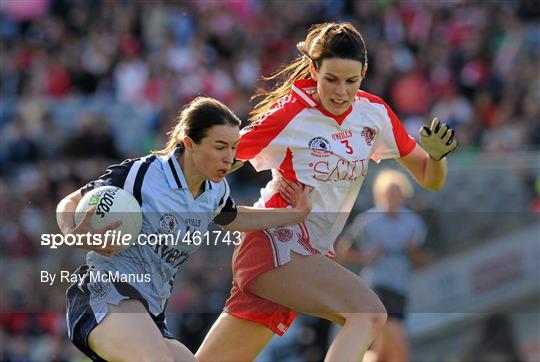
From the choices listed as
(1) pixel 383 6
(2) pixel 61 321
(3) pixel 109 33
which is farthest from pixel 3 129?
(1) pixel 383 6

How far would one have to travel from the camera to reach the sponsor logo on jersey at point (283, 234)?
6809 millimetres

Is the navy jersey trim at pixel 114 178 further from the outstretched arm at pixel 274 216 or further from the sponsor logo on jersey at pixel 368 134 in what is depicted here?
the sponsor logo on jersey at pixel 368 134

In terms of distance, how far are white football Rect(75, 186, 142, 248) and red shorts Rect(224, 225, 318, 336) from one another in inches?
36.0

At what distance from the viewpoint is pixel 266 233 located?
6863 mm

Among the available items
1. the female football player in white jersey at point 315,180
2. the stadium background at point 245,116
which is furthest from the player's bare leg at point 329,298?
the stadium background at point 245,116

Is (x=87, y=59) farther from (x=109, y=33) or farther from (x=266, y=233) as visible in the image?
(x=266, y=233)

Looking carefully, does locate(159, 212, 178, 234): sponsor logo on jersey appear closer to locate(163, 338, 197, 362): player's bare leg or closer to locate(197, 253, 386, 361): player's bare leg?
locate(163, 338, 197, 362): player's bare leg

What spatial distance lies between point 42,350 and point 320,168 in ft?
20.3

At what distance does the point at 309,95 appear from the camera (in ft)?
22.4

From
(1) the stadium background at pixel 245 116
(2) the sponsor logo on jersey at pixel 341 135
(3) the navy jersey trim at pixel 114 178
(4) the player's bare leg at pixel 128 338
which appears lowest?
(1) the stadium background at pixel 245 116

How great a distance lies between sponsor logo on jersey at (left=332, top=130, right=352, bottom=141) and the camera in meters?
6.80

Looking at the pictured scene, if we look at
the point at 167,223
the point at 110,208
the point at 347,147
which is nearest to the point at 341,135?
the point at 347,147

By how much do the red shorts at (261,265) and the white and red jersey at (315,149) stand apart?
0.04m

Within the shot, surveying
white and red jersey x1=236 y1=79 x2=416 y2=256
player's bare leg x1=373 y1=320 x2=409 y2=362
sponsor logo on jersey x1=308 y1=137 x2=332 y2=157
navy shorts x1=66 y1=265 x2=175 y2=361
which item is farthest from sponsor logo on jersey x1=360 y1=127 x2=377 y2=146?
player's bare leg x1=373 y1=320 x2=409 y2=362
